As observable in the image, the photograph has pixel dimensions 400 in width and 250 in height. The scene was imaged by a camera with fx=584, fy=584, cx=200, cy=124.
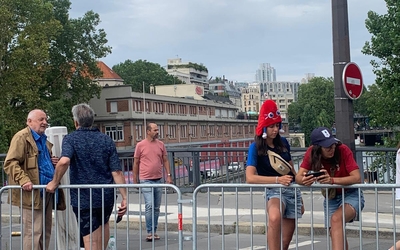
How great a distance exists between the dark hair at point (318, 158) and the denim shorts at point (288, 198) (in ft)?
1.04

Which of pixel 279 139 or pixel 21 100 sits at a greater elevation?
pixel 21 100

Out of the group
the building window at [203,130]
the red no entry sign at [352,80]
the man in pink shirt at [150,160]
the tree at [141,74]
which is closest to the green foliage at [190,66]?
the tree at [141,74]

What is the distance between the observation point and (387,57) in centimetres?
2908

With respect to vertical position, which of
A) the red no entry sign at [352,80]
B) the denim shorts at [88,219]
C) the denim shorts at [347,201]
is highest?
the red no entry sign at [352,80]

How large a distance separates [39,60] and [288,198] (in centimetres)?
4650

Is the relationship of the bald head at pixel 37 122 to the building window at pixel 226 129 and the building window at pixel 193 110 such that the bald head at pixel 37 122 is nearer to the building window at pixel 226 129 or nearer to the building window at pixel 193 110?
the building window at pixel 193 110

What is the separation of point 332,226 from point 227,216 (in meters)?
4.17

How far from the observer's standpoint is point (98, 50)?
61969 mm

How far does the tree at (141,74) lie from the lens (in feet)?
427

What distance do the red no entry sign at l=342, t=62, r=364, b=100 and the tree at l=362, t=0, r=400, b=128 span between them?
1995cm

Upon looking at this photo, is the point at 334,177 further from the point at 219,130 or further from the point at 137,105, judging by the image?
the point at 219,130

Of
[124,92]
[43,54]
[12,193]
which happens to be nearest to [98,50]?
[43,54]

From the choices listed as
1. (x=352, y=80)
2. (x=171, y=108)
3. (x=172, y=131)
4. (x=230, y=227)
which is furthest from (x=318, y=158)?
(x=171, y=108)

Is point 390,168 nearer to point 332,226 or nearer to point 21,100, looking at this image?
point 332,226
